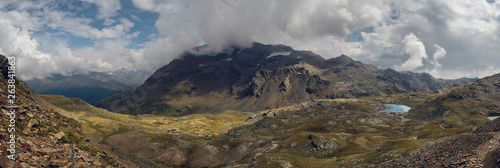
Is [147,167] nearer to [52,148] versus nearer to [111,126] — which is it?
[52,148]

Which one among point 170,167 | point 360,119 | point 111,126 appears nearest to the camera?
point 170,167

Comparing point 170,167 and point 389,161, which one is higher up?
point 389,161

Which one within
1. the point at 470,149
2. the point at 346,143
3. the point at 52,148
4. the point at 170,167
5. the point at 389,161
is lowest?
the point at 170,167

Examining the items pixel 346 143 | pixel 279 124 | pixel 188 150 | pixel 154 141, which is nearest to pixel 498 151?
pixel 346 143

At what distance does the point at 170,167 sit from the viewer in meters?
86.8

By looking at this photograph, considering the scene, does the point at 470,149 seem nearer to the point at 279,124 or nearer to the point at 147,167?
the point at 147,167

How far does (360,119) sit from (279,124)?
64.2 meters

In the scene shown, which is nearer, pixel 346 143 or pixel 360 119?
pixel 346 143

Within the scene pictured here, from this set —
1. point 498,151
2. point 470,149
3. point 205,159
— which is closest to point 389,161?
point 470,149

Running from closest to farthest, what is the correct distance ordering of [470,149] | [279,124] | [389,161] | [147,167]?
[470,149]
[389,161]
[147,167]
[279,124]

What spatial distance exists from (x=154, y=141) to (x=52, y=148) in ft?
246

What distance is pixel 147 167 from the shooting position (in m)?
78.6

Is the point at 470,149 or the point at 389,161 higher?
the point at 470,149

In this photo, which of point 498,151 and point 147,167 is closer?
point 498,151
